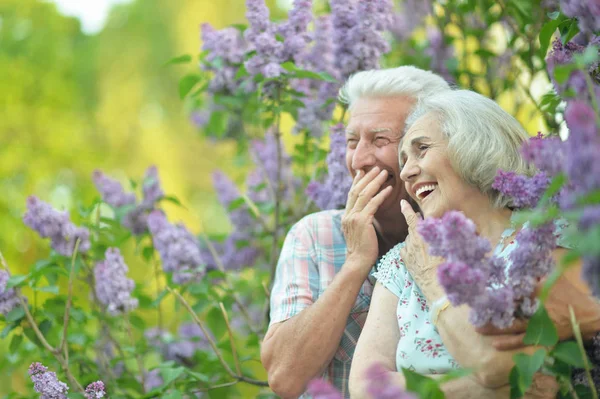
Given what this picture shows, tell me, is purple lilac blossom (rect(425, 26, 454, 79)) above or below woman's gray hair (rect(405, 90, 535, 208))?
below

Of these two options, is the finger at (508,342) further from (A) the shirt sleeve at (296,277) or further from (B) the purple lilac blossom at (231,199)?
(B) the purple lilac blossom at (231,199)

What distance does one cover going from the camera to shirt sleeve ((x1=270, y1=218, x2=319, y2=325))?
283 cm

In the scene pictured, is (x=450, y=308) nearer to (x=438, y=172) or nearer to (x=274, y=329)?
(x=438, y=172)

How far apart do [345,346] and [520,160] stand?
960 mm

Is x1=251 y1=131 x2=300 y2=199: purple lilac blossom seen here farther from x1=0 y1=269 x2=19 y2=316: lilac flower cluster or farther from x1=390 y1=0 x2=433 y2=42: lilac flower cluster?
x1=0 y1=269 x2=19 y2=316: lilac flower cluster

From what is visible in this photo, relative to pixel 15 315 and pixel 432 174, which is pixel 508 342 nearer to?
pixel 432 174

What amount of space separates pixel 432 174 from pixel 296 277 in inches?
29.4

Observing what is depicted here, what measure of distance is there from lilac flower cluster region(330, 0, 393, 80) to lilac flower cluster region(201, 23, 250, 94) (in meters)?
0.47

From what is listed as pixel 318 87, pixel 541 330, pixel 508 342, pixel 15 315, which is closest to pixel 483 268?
pixel 541 330

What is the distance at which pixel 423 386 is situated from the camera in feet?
5.09

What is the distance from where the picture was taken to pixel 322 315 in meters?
2.67

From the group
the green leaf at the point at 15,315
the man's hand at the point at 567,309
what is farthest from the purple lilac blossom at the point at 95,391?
the man's hand at the point at 567,309

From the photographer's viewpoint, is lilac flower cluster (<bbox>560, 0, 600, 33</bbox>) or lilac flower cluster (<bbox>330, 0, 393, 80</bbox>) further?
lilac flower cluster (<bbox>330, 0, 393, 80</bbox>)

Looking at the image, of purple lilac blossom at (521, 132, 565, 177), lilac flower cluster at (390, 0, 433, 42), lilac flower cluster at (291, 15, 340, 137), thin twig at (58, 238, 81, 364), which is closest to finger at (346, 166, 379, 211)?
lilac flower cluster at (291, 15, 340, 137)
